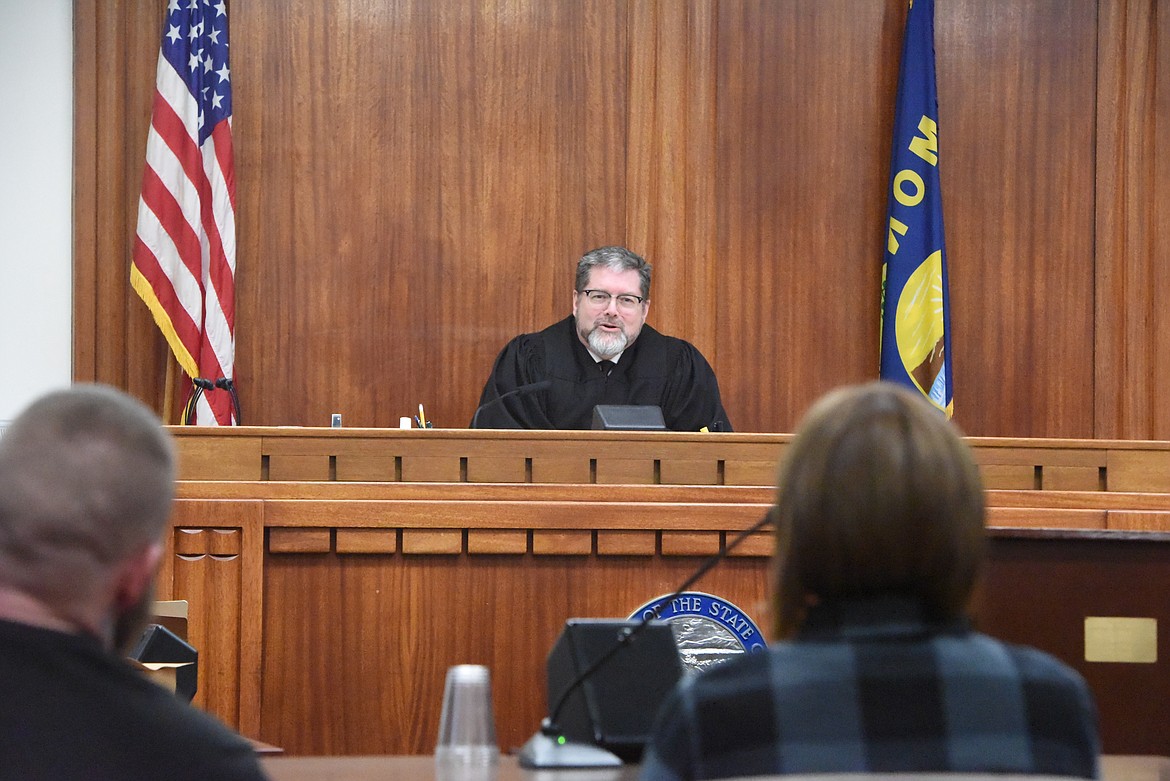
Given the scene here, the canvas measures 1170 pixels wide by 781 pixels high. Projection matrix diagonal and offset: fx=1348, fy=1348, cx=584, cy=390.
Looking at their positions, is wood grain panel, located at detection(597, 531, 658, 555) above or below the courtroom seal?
above

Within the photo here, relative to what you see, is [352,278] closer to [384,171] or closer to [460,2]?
[384,171]

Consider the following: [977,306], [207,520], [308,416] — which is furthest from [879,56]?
[207,520]

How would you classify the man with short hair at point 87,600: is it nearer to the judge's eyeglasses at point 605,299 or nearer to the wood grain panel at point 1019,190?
the judge's eyeglasses at point 605,299

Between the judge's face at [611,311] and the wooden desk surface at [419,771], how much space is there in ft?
11.0

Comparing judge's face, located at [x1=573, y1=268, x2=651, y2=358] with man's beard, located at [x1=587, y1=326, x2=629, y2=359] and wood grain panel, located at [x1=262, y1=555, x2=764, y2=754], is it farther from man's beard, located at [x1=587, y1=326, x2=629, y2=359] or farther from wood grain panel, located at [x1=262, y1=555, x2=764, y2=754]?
wood grain panel, located at [x1=262, y1=555, x2=764, y2=754]

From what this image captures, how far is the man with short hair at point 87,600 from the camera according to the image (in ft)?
3.97

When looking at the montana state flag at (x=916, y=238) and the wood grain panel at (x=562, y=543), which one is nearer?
the wood grain panel at (x=562, y=543)

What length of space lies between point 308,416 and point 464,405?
2.18ft

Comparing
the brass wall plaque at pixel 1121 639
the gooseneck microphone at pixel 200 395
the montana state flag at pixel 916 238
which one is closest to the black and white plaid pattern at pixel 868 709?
the brass wall plaque at pixel 1121 639

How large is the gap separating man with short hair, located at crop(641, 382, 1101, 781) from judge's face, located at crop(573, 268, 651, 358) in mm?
3856

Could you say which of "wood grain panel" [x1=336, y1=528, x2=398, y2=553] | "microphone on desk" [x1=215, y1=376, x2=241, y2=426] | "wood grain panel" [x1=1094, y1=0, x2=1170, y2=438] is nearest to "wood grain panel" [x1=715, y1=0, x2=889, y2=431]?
"wood grain panel" [x1=1094, y1=0, x2=1170, y2=438]

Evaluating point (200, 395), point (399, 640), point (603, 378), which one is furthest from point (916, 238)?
point (399, 640)

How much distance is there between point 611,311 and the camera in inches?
203

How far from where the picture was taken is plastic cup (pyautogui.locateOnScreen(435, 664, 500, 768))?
1783mm
